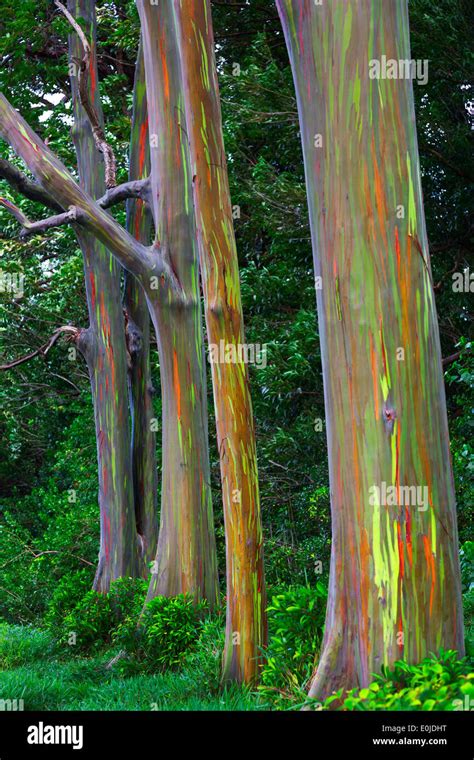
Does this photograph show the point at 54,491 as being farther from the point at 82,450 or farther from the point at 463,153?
the point at 463,153

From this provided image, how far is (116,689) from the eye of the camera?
786 cm

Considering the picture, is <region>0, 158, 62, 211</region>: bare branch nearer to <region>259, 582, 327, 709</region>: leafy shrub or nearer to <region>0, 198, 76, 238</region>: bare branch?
<region>0, 198, 76, 238</region>: bare branch

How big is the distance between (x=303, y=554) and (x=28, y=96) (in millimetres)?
8437

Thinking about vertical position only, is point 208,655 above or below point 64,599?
below

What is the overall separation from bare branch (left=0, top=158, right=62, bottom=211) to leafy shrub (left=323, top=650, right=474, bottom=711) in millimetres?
6737

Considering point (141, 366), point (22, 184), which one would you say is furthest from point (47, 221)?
point (141, 366)

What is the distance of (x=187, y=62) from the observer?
7965 millimetres

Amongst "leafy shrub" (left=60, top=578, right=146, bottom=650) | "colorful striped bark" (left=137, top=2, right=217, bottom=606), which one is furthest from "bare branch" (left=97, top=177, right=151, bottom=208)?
"leafy shrub" (left=60, top=578, right=146, bottom=650)

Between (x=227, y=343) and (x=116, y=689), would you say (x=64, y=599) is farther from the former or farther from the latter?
(x=227, y=343)

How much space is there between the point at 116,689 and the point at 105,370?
19.4 feet

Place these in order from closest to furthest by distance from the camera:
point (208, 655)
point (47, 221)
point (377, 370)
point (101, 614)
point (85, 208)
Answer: point (377, 370), point (208, 655), point (85, 208), point (47, 221), point (101, 614)

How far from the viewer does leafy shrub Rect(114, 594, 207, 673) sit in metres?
8.73

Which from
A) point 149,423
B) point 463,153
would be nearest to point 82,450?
point 149,423

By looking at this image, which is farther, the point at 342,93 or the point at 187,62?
the point at 187,62
